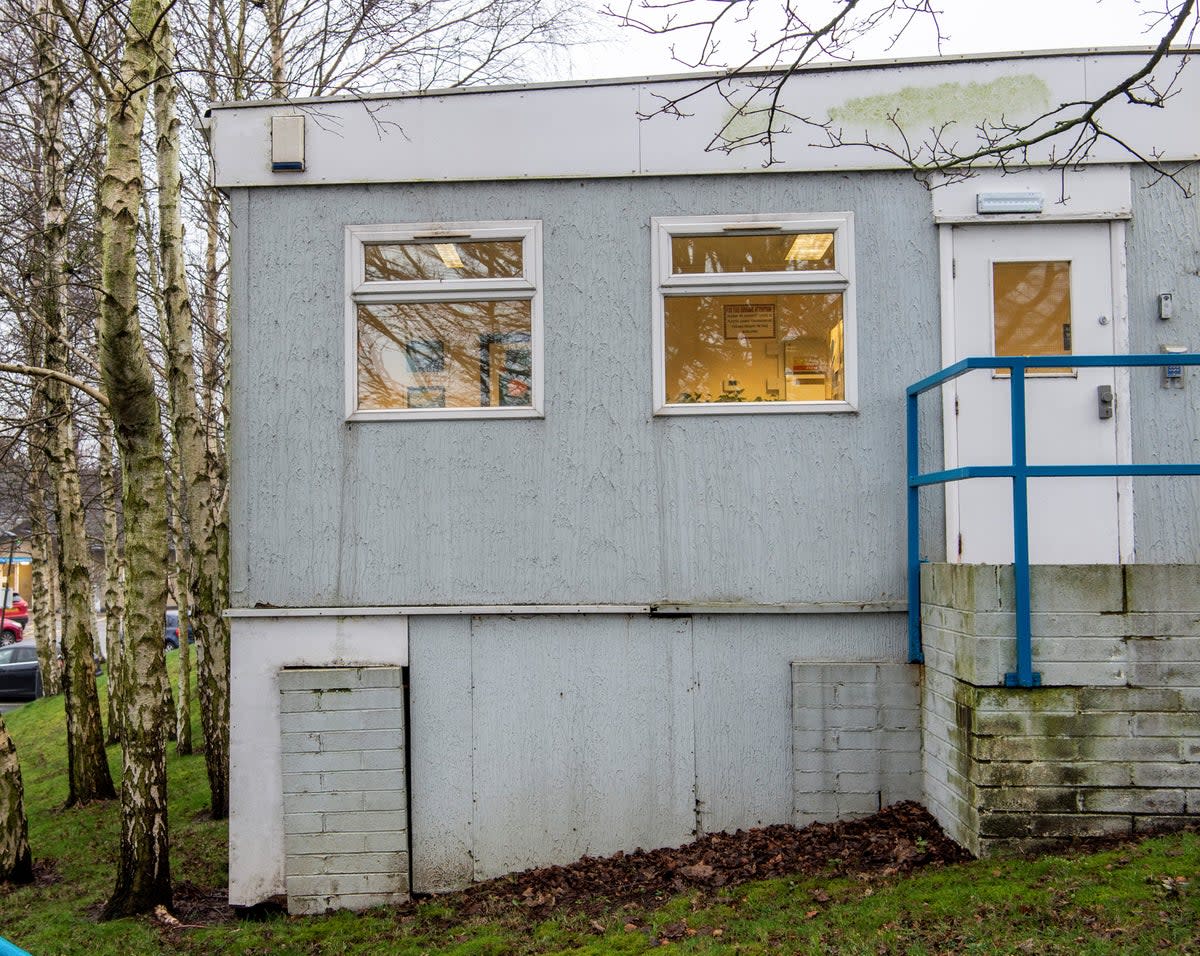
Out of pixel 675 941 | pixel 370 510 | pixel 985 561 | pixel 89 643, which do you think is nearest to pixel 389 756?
pixel 370 510

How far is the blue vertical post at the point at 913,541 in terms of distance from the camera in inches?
237

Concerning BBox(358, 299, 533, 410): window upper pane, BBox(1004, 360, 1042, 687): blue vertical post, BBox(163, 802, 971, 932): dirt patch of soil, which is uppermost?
BBox(358, 299, 533, 410): window upper pane

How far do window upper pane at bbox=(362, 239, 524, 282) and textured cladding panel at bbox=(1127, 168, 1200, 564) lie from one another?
369cm

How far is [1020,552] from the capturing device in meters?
5.04

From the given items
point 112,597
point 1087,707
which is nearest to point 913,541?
point 1087,707

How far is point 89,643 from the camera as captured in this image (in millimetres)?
11141

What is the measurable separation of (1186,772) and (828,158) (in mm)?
3818

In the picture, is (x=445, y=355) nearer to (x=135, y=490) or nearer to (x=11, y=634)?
(x=135, y=490)

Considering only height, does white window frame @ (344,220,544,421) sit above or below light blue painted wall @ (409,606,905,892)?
above

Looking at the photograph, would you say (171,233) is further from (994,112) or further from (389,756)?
(994,112)

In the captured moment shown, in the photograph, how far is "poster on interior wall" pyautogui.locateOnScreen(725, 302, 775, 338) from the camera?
20.7ft

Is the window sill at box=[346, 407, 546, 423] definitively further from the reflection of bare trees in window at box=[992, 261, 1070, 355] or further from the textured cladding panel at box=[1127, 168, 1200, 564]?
the textured cladding panel at box=[1127, 168, 1200, 564]

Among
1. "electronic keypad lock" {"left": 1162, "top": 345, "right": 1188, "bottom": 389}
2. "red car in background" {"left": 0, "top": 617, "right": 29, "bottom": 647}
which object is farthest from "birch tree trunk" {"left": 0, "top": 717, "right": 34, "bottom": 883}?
"red car in background" {"left": 0, "top": 617, "right": 29, "bottom": 647}

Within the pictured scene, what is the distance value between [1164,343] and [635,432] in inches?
124
